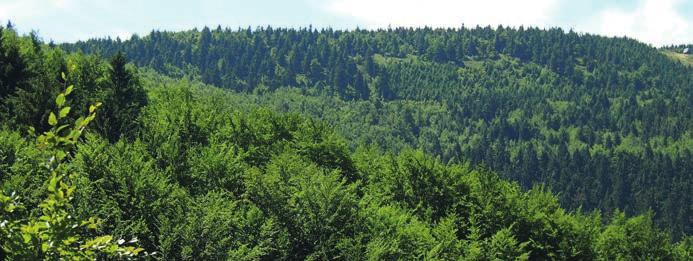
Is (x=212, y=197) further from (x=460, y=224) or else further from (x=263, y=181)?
(x=460, y=224)

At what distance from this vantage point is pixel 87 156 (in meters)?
42.3

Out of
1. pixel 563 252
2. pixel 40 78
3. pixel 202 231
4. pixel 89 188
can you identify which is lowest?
pixel 563 252

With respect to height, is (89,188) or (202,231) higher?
(89,188)

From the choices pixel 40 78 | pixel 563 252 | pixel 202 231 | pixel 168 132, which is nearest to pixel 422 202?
pixel 563 252

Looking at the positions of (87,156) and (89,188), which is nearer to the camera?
(89,188)

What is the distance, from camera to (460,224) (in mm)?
61594

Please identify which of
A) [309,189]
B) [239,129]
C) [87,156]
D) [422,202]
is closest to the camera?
[87,156]

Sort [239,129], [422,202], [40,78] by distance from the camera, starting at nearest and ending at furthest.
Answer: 1. [40,78]
2. [422,202]
3. [239,129]

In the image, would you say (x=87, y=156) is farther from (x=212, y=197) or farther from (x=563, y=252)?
(x=563, y=252)

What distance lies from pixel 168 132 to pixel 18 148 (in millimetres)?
19619

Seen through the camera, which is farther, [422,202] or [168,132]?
[422,202]

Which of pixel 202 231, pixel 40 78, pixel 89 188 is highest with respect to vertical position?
pixel 40 78

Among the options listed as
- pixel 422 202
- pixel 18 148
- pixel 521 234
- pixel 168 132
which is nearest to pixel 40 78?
pixel 168 132

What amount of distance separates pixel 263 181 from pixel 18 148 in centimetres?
1765
